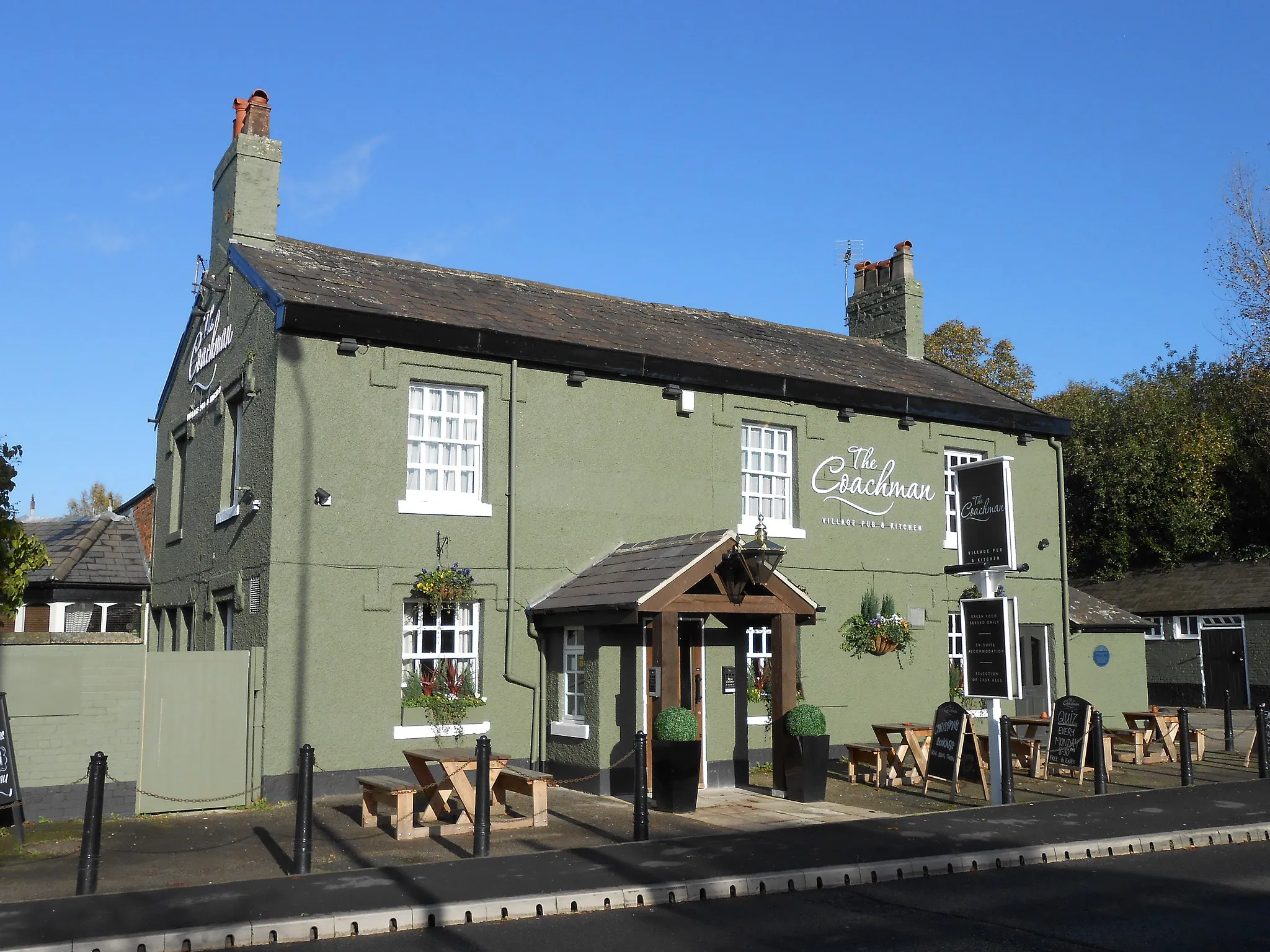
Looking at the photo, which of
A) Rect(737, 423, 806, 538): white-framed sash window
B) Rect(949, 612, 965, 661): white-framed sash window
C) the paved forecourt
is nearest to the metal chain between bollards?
the paved forecourt

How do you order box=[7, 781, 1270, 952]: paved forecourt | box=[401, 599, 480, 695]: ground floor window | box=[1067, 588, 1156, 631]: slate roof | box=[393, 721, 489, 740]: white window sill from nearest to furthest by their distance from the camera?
box=[7, 781, 1270, 952]: paved forecourt
box=[393, 721, 489, 740]: white window sill
box=[401, 599, 480, 695]: ground floor window
box=[1067, 588, 1156, 631]: slate roof

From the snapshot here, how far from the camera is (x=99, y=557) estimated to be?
24547 mm

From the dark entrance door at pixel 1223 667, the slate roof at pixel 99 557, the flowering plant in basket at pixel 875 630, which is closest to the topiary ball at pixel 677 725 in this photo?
the flowering plant in basket at pixel 875 630

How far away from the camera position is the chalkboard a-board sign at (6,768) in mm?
11523

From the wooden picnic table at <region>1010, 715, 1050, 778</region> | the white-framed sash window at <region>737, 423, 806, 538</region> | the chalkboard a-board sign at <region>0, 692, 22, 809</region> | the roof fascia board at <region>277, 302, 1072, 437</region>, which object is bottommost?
the wooden picnic table at <region>1010, 715, 1050, 778</region>

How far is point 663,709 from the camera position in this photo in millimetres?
13461

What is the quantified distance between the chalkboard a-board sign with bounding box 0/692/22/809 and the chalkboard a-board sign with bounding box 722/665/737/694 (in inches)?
344

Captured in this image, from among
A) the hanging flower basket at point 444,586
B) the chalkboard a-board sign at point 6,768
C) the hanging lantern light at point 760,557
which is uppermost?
the hanging lantern light at point 760,557

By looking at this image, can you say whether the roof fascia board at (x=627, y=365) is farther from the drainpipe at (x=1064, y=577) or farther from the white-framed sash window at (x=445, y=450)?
the drainpipe at (x=1064, y=577)

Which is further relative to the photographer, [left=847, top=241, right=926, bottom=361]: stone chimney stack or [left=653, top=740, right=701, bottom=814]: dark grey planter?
[left=847, top=241, right=926, bottom=361]: stone chimney stack

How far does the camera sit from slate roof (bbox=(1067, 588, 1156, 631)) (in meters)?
22.1

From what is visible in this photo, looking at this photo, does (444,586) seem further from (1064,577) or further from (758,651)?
(1064,577)

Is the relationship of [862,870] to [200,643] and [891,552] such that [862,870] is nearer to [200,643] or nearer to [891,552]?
[891,552]

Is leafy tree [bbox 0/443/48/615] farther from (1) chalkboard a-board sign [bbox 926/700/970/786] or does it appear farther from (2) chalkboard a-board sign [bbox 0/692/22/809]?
(1) chalkboard a-board sign [bbox 926/700/970/786]
